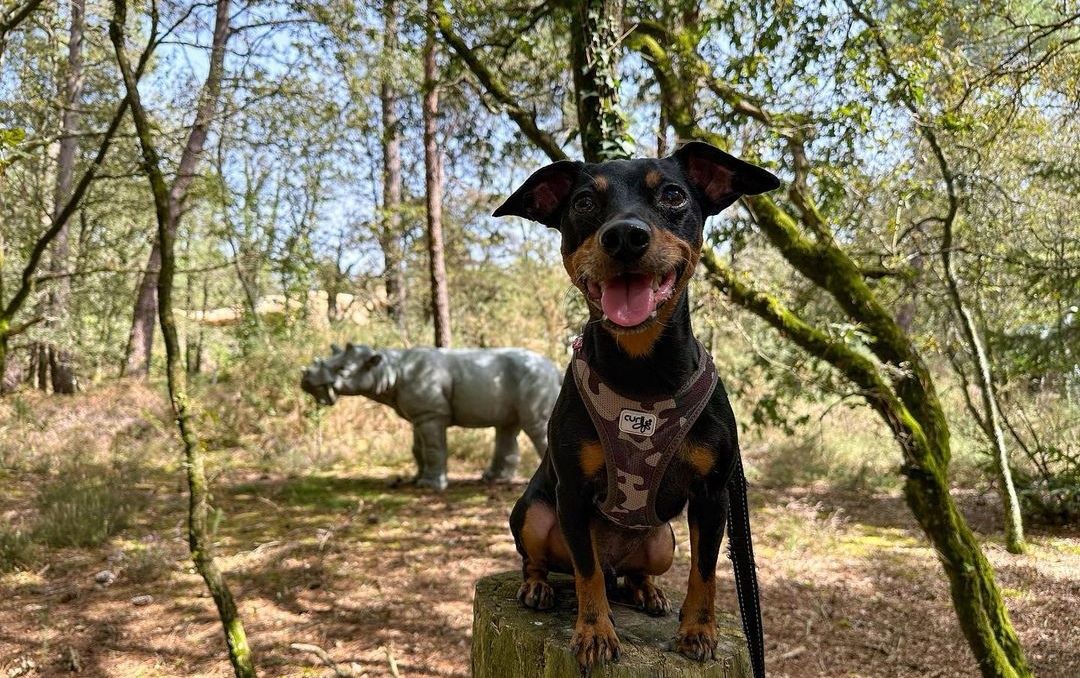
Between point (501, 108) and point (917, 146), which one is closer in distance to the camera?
point (501, 108)

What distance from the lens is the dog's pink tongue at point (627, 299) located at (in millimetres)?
1574

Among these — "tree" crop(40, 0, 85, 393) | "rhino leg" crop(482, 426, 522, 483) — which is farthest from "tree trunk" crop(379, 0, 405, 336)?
"rhino leg" crop(482, 426, 522, 483)

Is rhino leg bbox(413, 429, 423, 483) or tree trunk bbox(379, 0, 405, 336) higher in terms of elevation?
tree trunk bbox(379, 0, 405, 336)

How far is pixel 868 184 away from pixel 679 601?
392 cm

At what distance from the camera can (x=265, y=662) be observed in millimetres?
4125

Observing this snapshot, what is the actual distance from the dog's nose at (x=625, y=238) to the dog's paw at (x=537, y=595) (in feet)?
3.78

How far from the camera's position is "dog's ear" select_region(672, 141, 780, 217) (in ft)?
5.95

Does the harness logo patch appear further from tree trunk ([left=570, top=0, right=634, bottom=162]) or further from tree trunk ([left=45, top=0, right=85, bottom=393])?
tree trunk ([left=45, top=0, right=85, bottom=393])

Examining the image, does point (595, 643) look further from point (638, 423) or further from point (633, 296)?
point (633, 296)

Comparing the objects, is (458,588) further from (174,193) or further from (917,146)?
→ (174,193)

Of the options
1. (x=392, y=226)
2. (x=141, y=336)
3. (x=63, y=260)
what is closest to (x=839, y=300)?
(x=392, y=226)

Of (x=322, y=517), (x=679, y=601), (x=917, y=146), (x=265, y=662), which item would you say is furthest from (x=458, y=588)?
(x=917, y=146)

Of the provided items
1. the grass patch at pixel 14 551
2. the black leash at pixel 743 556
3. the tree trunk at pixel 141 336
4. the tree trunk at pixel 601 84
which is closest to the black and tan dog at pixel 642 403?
the black leash at pixel 743 556

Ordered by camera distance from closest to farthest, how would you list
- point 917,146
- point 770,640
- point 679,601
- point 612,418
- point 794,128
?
point 612,418 < point 679,601 < point 794,128 < point 770,640 < point 917,146
